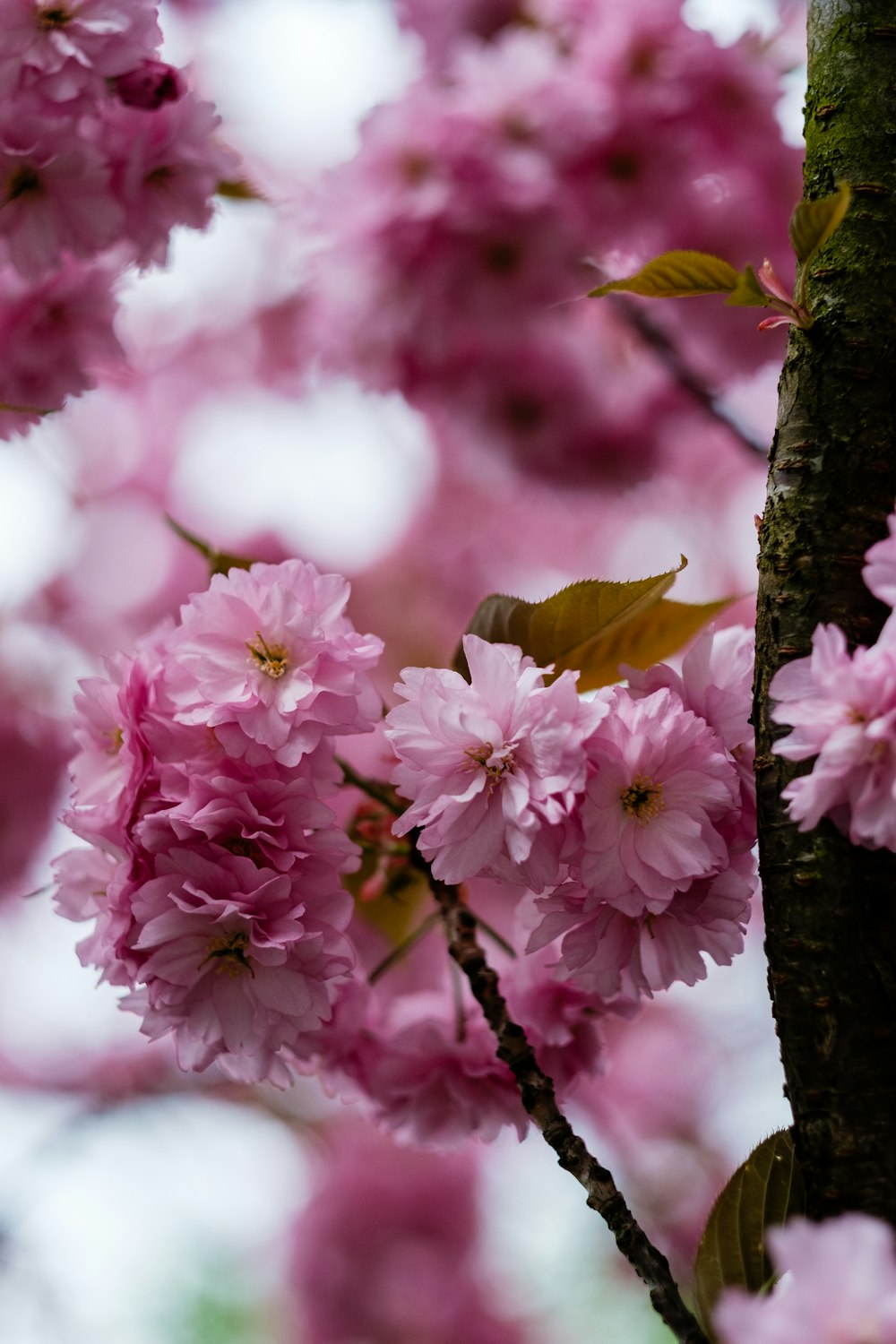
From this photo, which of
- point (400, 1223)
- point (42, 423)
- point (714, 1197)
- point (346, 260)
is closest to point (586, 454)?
point (346, 260)

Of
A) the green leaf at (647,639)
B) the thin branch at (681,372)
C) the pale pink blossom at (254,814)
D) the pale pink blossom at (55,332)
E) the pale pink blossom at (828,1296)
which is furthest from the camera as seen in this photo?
the thin branch at (681,372)

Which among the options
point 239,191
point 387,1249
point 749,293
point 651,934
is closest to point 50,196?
point 239,191

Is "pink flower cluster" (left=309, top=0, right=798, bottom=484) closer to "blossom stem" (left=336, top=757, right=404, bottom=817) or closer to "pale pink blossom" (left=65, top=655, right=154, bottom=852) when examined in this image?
"blossom stem" (left=336, top=757, right=404, bottom=817)

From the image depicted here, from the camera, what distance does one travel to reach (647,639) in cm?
90

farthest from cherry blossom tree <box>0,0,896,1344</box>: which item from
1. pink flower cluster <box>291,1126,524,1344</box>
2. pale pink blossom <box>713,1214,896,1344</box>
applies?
pink flower cluster <box>291,1126,524,1344</box>

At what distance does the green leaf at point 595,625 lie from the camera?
770mm

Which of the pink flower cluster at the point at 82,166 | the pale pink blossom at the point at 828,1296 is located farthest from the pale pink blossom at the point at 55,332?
the pale pink blossom at the point at 828,1296

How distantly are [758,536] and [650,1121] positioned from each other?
10.1 feet

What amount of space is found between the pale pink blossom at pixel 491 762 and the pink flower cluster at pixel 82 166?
17.4 inches

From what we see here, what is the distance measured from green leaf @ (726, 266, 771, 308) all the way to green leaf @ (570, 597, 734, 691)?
28cm

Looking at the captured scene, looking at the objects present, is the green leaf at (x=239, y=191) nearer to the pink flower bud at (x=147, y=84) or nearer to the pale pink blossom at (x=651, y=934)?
the pink flower bud at (x=147, y=84)

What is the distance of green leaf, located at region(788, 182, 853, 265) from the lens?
60 centimetres

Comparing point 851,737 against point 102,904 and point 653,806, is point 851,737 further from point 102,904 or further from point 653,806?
point 102,904

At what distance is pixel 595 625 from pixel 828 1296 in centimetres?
44
